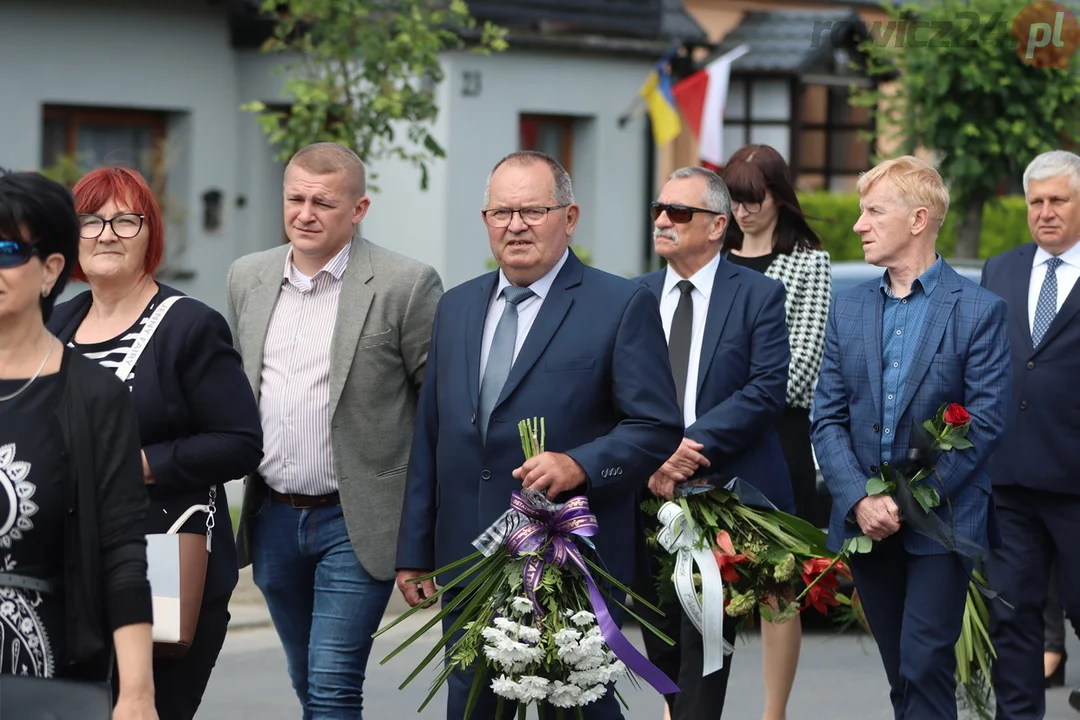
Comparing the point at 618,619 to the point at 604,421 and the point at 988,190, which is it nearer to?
the point at 604,421

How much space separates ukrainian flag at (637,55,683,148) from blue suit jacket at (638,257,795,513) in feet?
46.0

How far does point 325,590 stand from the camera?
5395 millimetres

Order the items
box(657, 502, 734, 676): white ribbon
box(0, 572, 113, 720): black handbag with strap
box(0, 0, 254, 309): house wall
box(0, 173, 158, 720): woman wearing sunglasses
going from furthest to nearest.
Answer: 1. box(0, 0, 254, 309): house wall
2. box(657, 502, 734, 676): white ribbon
3. box(0, 173, 158, 720): woman wearing sunglasses
4. box(0, 572, 113, 720): black handbag with strap

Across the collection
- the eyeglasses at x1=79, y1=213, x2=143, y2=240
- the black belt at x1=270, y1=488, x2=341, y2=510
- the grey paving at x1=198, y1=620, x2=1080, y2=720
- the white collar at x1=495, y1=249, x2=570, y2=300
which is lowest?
the grey paving at x1=198, y1=620, x2=1080, y2=720

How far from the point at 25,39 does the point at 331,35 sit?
594 centimetres

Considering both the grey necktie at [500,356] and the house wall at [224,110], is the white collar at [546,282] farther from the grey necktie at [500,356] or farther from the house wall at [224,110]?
the house wall at [224,110]

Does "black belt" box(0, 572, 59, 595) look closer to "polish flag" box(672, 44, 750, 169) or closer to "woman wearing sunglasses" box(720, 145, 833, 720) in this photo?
"woman wearing sunglasses" box(720, 145, 833, 720)

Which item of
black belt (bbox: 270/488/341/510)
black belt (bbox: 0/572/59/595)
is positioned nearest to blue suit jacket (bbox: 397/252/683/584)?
black belt (bbox: 270/488/341/510)

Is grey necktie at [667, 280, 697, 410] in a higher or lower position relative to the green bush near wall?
higher

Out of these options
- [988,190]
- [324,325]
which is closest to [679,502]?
[324,325]

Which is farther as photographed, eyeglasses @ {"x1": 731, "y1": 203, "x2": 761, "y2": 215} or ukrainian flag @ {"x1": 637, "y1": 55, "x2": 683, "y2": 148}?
ukrainian flag @ {"x1": 637, "y1": 55, "x2": 683, "y2": 148}

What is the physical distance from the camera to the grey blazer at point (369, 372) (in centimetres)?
536

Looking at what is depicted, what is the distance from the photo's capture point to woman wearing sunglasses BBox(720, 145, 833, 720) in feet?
21.9

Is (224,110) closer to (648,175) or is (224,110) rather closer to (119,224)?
(648,175)
